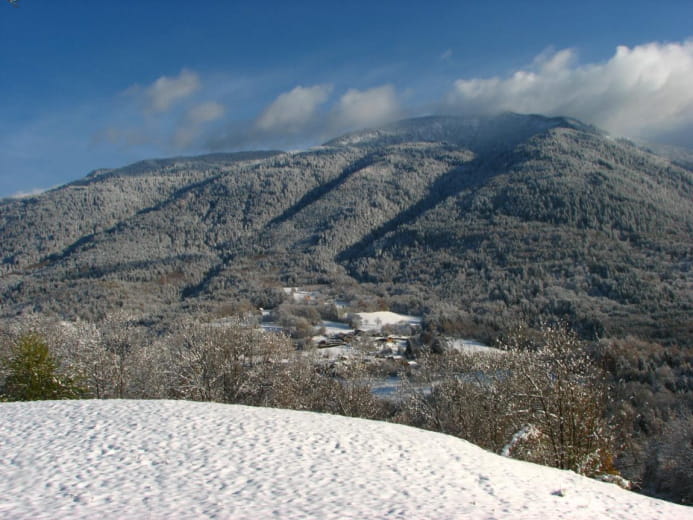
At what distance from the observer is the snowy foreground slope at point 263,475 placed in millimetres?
8055

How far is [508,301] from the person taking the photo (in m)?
103

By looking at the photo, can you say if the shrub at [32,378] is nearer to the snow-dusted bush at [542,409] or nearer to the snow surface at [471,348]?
the snow-dusted bush at [542,409]

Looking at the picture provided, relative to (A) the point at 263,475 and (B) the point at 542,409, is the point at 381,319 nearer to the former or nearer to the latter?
(B) the point at 542,409

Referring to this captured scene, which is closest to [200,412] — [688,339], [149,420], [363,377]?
[149,420]

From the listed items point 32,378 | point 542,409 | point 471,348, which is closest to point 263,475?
point 542,409

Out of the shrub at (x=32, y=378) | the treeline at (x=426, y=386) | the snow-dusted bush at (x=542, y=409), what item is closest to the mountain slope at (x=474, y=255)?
the treeline at (x=426, y=386)

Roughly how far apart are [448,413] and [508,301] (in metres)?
81.2

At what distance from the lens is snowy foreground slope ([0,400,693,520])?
26.4ft

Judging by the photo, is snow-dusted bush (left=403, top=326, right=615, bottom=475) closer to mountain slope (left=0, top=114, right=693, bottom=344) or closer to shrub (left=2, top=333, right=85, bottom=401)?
shrub (left=2, top=333, right=85, bottom=401)

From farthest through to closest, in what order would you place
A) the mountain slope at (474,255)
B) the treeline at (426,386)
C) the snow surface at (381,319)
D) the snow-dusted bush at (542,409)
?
the mountain slope at (474,255) → the snow surface at (381,319) → the treeline at (426,386) → the snow-dusted bush at (542,409)

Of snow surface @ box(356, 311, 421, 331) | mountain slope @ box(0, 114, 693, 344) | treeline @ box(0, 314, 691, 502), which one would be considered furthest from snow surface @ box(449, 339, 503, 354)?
snow surface @ box(356, 311, 421, 331)

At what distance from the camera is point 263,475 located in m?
9.61

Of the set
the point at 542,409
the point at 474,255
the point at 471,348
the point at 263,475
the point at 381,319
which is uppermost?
the point at 263,475

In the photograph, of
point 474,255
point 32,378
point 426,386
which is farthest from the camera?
point 474,255
